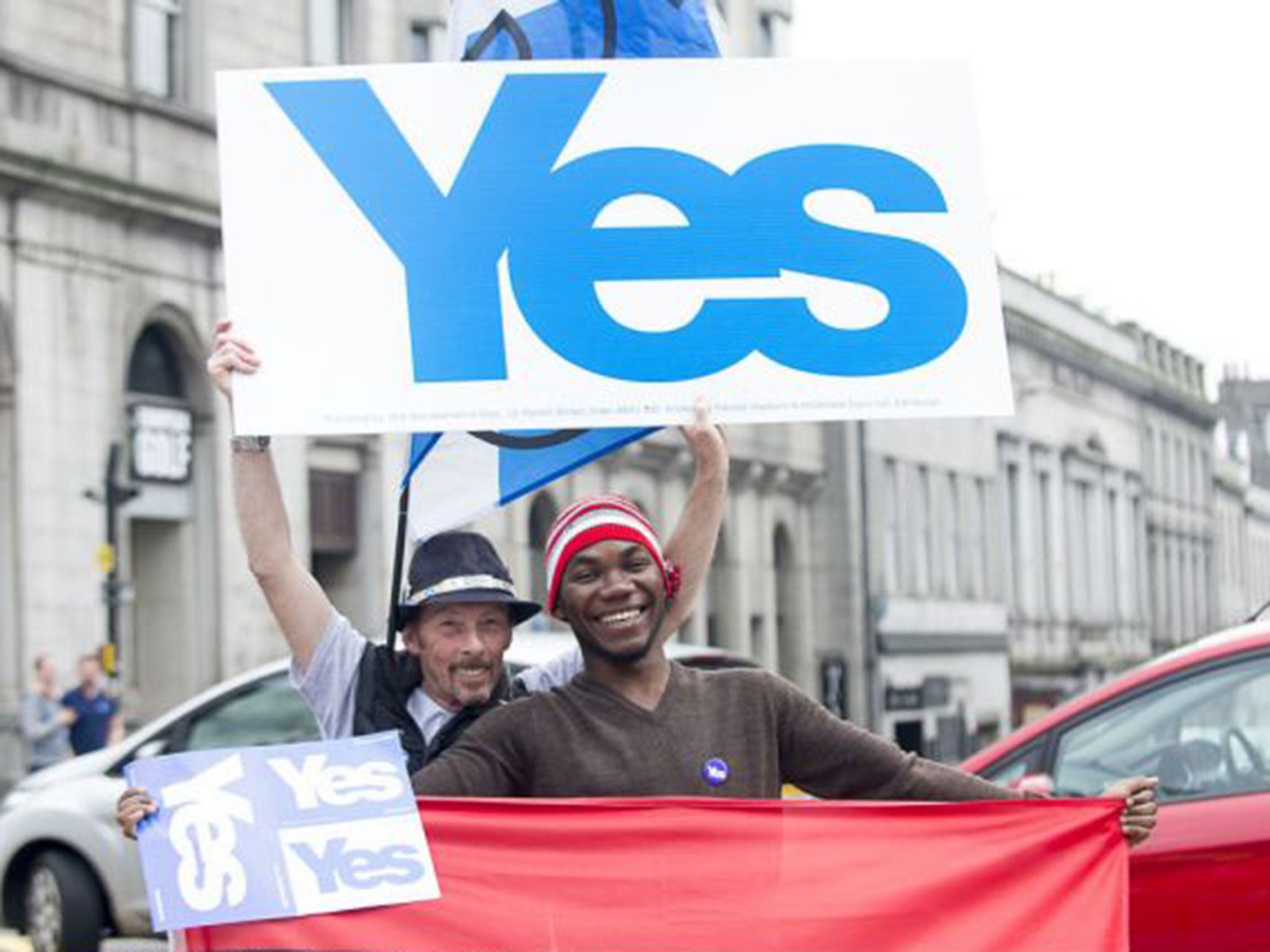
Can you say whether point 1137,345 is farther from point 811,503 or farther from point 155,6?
point 155,6

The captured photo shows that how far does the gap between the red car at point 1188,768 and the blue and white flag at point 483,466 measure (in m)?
2.26

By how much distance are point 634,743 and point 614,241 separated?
1.18m

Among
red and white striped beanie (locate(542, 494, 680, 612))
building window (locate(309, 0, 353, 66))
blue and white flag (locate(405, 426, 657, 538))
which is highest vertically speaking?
building window (locate(309, 0, 353, 66))

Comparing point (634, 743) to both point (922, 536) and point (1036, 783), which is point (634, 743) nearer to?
point (1036, 783)

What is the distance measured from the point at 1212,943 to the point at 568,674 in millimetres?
2621

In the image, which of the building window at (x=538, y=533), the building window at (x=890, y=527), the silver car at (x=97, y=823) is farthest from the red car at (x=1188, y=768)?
the building window at (x=890, y=527)

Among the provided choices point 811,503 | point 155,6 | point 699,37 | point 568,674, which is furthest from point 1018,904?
point 811,503

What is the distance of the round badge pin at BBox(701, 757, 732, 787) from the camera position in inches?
205

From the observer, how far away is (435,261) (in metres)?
5.70

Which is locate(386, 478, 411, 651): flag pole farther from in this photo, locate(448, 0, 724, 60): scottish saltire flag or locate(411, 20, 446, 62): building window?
locate(411, 20, 446, 62): building window

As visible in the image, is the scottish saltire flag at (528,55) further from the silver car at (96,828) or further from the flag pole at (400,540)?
the silver car at (96,828)

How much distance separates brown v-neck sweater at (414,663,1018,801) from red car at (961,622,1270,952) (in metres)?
2.71

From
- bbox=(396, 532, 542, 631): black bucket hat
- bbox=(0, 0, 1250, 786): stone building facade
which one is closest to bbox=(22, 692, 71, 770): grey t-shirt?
bbox=(0, 0, 1250, 786): stone building facade

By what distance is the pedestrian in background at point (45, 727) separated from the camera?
832 inches
